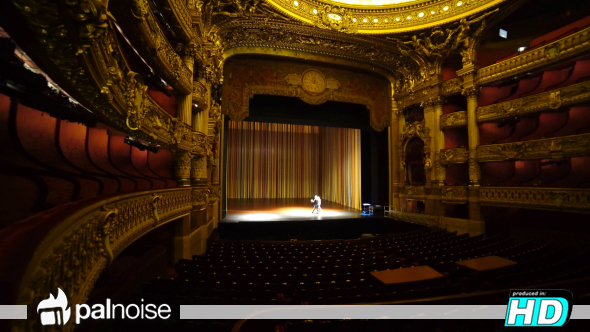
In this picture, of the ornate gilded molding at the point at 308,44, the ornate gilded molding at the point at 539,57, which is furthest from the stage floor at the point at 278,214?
the ornate gilded molding at the point at 539,57

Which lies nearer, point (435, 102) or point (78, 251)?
point (78, 251)

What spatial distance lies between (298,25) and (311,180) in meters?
11.9

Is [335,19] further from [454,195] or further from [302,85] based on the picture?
[454,195]

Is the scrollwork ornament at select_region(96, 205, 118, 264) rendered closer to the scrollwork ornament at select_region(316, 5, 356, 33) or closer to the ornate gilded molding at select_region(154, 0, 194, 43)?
the ornate gilded molding at select_region(154, 0, 194, 43)

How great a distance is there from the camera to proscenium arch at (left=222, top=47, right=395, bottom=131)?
10.4 meters

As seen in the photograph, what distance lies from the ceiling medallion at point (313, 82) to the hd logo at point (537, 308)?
398 inches

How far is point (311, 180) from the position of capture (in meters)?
19.2

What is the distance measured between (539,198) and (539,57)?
4658 millimetres

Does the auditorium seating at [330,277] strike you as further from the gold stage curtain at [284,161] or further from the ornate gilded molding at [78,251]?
the gold stage curtain at [284,161]

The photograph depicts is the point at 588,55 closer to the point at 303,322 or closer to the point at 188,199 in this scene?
the point at 303,322

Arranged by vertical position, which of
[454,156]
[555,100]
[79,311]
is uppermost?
[555,100]

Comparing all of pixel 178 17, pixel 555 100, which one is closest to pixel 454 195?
pixel 555 100

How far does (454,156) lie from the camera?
9.95 meters

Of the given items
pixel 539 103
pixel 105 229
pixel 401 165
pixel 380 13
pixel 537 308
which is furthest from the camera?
pixel 401 165
